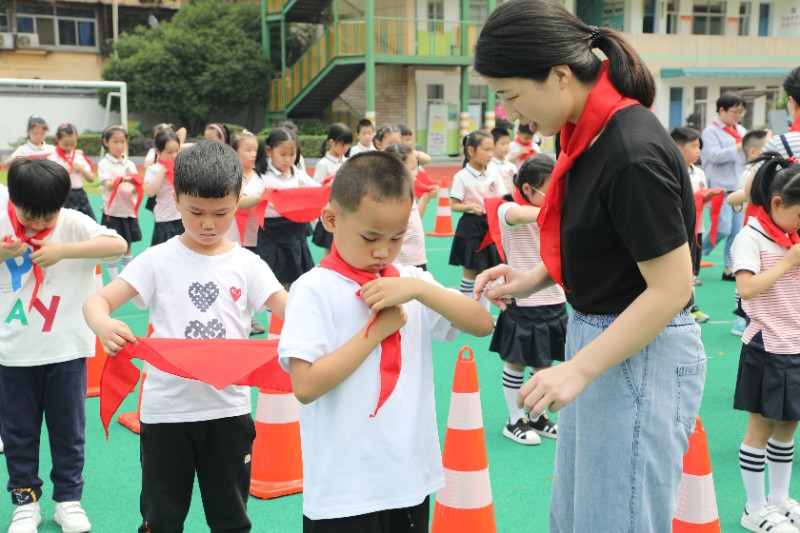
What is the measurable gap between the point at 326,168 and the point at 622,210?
7.54 meters

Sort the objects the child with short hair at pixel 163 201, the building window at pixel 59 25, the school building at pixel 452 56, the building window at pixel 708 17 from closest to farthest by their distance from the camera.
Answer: the child with short hair at pixel 163 201
the school building at pixel 452 56
the building window at pixel 59 25
the building window at pixel 708 17

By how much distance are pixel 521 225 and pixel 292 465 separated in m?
1.98

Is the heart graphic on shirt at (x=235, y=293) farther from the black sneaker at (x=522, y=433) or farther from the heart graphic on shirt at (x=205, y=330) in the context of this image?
the black sneaker at (x=522, y=433)

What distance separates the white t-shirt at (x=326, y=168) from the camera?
29.6 ft

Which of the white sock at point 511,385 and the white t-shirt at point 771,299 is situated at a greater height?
the white t-shirt at point 771,299

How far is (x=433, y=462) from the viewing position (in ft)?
7.75

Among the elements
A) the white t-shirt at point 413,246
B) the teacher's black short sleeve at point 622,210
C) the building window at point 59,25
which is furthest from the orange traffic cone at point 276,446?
the building window at point 59,25

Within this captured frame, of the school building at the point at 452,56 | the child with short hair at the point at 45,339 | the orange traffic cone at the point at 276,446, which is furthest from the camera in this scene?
the school building at the point at 452,56

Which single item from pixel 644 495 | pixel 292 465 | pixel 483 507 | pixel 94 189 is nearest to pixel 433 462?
pixel 644 495

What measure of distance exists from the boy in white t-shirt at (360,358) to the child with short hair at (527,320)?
8.79ft

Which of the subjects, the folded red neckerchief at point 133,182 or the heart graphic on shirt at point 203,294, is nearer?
the heart graphic on shirt at point 203,294

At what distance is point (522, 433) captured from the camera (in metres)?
4.89

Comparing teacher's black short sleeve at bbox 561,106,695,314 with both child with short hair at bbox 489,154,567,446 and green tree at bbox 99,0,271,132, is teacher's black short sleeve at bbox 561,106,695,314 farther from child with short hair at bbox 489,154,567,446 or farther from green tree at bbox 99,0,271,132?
green tree at bbox 99,0,271,132

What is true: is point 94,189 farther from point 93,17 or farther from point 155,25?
point 93,17
